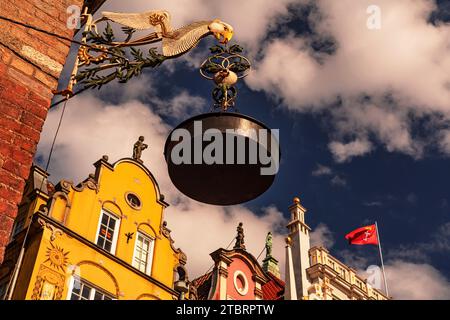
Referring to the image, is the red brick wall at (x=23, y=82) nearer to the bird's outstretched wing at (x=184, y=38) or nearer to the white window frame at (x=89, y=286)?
the bird's outstretched wing at (x=184, y=38)

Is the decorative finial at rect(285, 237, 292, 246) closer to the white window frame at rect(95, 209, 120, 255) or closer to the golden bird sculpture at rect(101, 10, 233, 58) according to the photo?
the white window frame at rect(95, 209, 120, 255)

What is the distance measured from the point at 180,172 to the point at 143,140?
11.5 meters

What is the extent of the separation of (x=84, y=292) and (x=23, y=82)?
8149mm

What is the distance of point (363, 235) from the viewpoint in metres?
19.8

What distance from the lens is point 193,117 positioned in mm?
3826

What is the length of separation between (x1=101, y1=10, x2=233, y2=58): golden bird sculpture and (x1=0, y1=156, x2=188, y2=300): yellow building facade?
626 centimetres

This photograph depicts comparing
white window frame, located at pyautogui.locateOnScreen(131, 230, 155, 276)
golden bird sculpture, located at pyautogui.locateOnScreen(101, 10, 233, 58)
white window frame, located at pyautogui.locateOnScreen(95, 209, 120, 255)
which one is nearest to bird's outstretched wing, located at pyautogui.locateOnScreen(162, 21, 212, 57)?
golden bird sculpture, located at pyautogui.locateOnScreen(101, 10, 233, 58)

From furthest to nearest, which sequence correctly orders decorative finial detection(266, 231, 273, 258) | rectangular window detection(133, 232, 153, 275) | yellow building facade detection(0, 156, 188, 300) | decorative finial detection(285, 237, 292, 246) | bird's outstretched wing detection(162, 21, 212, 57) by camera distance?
decorative finial detection(266, 231, 273, 258)
decorative finial detection(285, 237, 292, 246)
rectangular window detection(133, 232, 153, 275)
yellow building facade detection(0, 156, 188, 300)
bird's outstretched wing detection(162, 21, 212, 57)

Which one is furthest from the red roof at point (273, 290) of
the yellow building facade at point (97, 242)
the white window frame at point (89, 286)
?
the white window frame at point (89, 286)

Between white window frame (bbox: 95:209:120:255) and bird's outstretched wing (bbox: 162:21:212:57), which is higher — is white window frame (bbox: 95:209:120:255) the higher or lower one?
the higher one

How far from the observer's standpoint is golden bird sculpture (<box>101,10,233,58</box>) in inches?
169

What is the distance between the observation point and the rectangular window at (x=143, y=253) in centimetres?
1302

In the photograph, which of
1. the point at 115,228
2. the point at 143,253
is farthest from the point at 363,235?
the point at 115,228
